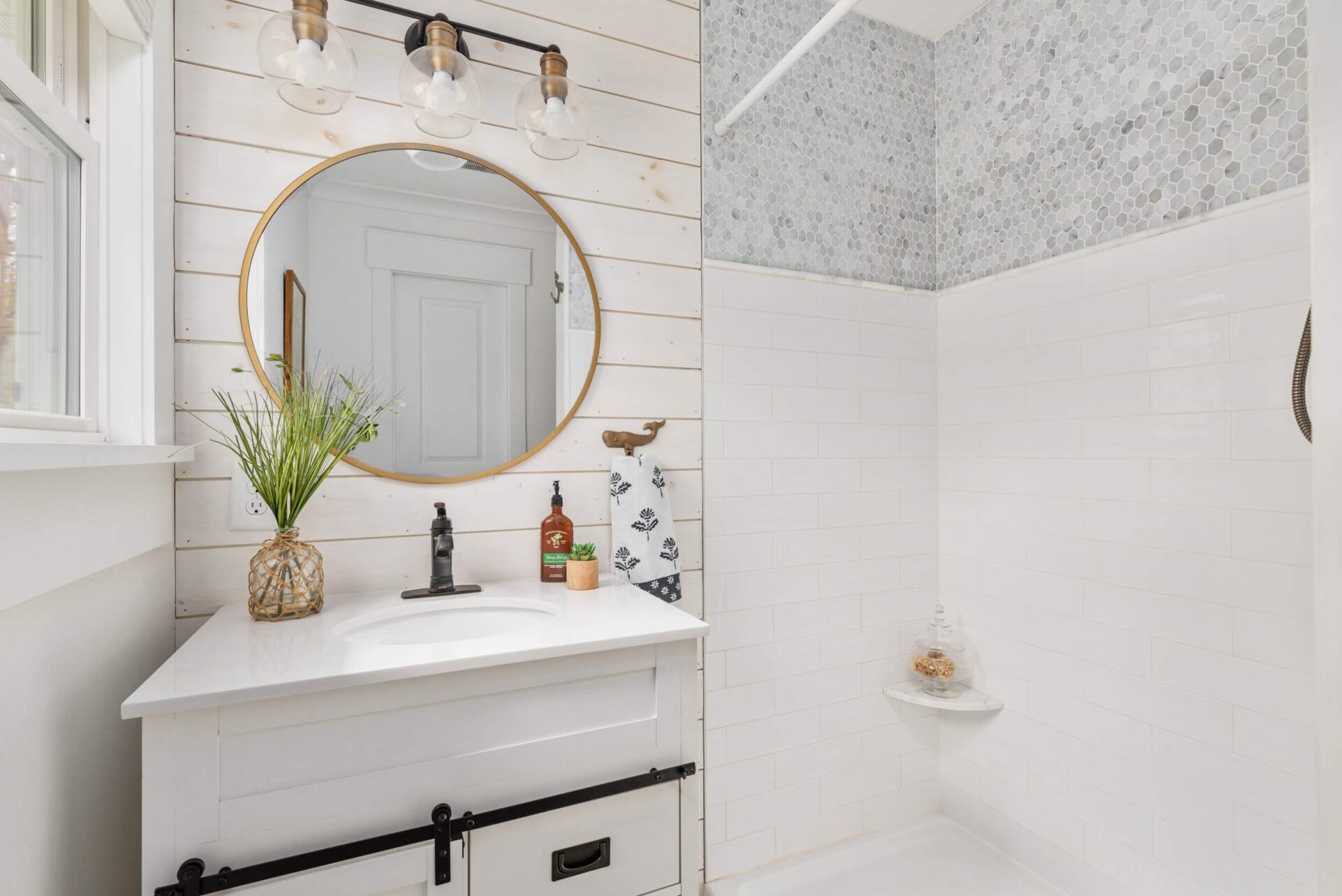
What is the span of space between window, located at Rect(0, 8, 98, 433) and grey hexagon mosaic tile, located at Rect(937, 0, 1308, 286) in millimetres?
2008

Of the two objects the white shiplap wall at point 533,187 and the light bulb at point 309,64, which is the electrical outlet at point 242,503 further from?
the light bulb at point 309,64

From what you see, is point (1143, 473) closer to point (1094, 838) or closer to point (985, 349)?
point (985, 349)

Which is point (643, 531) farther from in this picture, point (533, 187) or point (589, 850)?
point (533, 187)

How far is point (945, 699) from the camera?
1854mm

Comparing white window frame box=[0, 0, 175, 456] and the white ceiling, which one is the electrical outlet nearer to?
white window frame box=[0, 0, 175, 456]

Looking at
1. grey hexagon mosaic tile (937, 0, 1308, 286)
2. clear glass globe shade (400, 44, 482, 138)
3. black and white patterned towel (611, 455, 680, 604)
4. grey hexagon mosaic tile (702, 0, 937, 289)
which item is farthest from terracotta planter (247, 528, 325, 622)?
grey hexagon mosaic tile (937, 0, 1308, 286)

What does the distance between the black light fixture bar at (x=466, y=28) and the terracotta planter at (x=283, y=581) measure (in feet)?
3.39

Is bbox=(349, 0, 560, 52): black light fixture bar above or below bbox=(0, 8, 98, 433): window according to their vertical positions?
above

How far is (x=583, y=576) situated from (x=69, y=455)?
83 centimetres

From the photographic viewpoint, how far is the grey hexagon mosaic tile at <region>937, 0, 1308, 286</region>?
1298mm

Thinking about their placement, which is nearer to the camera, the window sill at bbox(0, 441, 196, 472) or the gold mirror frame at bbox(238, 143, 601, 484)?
the window sill at bbox(0, 441, 196, 472)

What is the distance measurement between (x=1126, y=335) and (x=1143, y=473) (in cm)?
33

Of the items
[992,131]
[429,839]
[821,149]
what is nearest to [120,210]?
[429,839]

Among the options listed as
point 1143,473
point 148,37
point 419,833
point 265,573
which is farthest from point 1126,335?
point 148,37
